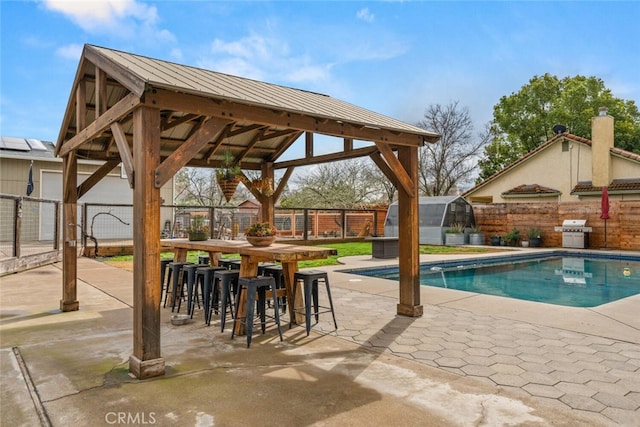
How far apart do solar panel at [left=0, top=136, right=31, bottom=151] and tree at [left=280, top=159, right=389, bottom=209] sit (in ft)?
38.7

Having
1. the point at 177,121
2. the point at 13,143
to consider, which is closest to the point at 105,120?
the point at 177,121

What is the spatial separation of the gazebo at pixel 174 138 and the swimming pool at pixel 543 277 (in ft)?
11.0

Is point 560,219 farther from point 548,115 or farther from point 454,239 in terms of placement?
point 548,115

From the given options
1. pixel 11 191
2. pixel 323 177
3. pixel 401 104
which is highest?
pixel 401 104

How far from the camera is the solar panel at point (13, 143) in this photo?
1359 cm

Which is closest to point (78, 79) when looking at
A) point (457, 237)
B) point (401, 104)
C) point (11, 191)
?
point (11, 191)

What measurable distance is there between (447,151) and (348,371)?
24366 millimetres

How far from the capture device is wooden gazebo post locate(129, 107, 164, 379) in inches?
120

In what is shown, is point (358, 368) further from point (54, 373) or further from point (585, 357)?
point (54, 373)

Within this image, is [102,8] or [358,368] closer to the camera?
[358,368]

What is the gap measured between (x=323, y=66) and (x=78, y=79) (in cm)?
1023

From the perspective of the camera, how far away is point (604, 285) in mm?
8242

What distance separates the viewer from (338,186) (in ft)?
76.4

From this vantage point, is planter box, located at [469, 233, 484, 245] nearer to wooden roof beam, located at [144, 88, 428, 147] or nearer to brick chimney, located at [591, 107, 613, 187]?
brick chimney, located at [591, 107, 613, 187]
